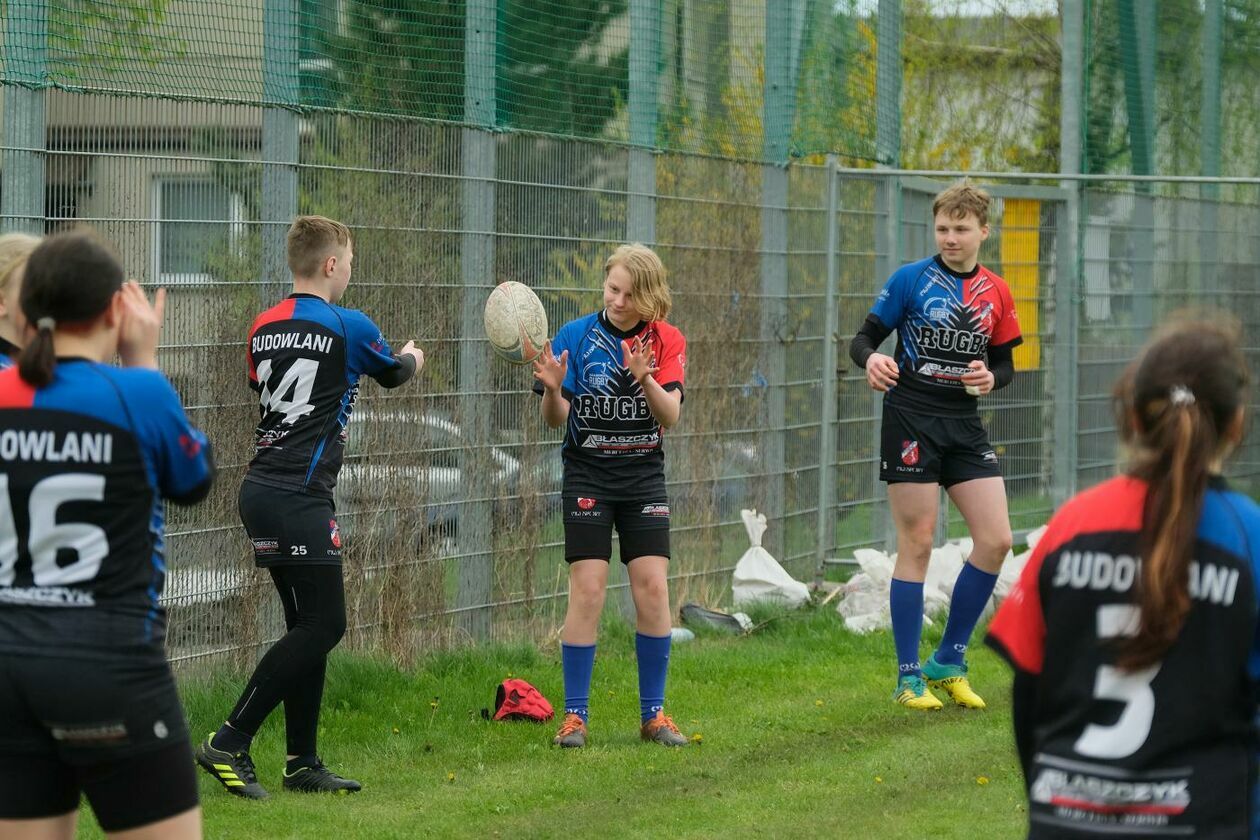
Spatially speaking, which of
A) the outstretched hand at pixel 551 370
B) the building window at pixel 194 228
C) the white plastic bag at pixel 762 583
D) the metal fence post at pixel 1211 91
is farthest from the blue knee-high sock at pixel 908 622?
the metal fence post at pixel 1211 91

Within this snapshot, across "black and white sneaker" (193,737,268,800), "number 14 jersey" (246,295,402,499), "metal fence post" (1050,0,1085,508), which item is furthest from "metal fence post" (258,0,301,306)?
"metal fence post" (1050,0,1085,508)

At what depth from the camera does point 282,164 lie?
717cm

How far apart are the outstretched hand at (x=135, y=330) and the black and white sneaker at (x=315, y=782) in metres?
2.77

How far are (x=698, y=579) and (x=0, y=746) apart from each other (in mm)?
6828

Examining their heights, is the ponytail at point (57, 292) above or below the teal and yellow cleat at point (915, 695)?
above

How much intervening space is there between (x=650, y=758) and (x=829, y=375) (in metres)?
4.72

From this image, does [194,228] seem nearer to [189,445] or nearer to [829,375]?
[189,445]

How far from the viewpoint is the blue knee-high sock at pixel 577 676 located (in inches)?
259

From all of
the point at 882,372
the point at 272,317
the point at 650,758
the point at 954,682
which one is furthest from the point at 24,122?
the point at 954,682

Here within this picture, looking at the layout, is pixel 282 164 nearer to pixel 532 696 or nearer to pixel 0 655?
pixel 532 696

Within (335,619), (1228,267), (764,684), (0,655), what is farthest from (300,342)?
(1228,267)

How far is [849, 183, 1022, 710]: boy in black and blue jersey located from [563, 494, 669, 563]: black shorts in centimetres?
129

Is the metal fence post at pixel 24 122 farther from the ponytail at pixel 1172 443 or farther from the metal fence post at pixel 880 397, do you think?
the metal fence post at pixel 880 397

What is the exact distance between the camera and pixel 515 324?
6637mm
